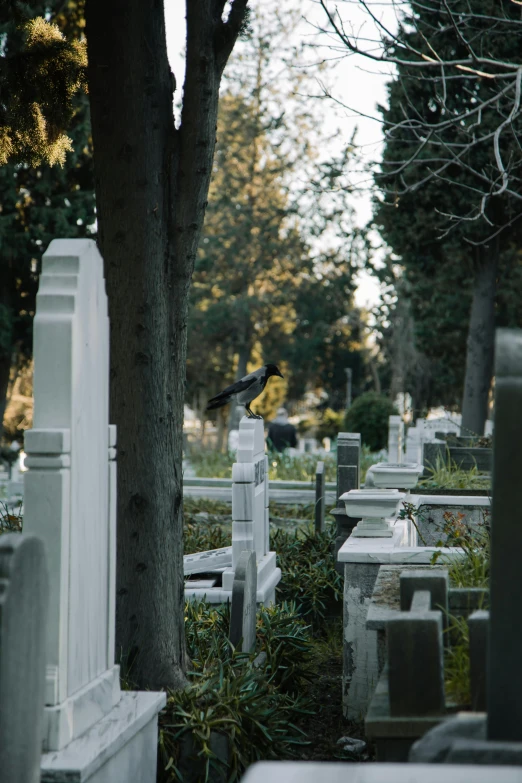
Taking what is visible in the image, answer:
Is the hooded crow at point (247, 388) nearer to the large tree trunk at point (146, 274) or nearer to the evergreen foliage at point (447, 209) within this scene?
the large tree trunk at point (146, 274)

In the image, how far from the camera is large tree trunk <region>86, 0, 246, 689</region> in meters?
4.28

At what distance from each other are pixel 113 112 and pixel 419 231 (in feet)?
49.9

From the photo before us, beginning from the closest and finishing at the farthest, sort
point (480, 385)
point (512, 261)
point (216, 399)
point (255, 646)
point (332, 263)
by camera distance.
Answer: point (255, 646) → point (216, 399) → point (480, 385) → point (512, 261) → point (332, 263)

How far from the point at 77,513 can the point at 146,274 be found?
170 centimetres

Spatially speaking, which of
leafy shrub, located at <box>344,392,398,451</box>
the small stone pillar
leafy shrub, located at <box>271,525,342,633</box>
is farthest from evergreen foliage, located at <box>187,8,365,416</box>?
leafy shrub, located at <box>271,525,342,633</box>

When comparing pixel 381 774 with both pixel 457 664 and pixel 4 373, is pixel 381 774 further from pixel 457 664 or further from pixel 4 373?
pixel 4 373

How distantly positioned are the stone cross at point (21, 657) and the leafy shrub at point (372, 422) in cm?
2296

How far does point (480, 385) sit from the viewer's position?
18.8 meters

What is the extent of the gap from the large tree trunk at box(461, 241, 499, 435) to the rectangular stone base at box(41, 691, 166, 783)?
15.9 metres

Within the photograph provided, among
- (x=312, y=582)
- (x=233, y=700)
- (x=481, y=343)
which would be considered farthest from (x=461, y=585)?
(x=481, y=343)

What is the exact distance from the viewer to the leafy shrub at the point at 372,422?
25.5m

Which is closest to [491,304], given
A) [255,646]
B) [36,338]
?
[255,646]

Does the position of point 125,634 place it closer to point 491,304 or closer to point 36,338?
point 36,338

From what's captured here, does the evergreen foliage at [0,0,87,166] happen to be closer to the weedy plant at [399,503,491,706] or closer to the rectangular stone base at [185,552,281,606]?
the rectangular stone base at [185,552,281,606]
